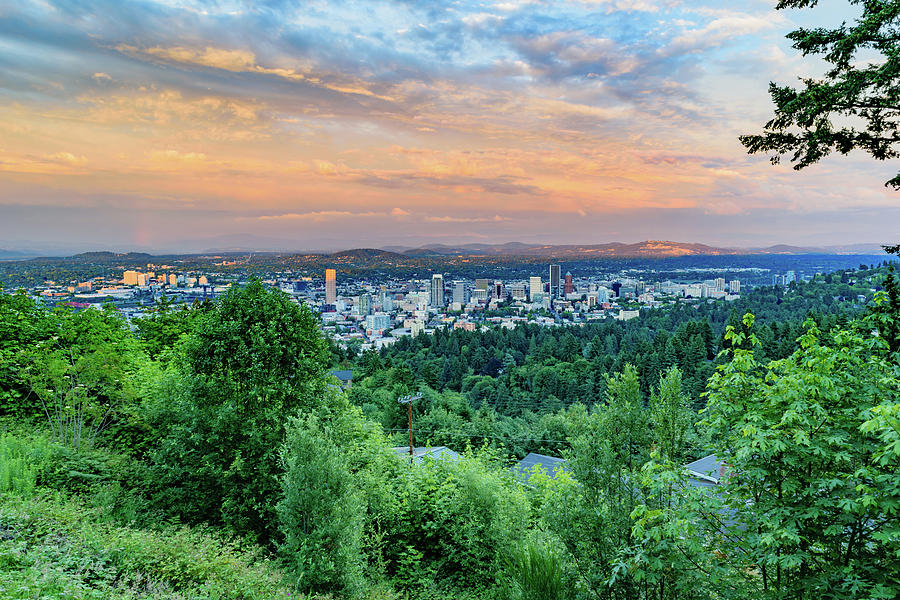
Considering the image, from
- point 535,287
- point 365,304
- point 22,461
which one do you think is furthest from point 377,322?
point 22,461

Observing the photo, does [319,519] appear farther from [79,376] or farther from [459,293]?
[459,293]

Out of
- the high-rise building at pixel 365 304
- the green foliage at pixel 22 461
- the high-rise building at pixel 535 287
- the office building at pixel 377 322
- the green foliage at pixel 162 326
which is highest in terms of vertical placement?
the green foliage at pixel 162 326

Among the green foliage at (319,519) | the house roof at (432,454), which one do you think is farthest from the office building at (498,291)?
the green foliage at (319,519)

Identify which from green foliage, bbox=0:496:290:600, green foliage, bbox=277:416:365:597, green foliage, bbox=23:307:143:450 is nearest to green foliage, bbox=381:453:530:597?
green foliage, bbox=277:416:365:597

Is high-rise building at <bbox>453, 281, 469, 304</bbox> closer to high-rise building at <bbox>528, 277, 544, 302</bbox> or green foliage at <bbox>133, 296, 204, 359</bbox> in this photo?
→ high-rise building at <bbox>528, 277, 544, 302</bbox>

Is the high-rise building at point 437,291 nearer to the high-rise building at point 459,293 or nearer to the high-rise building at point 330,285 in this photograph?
the high-rise building at point 459,293

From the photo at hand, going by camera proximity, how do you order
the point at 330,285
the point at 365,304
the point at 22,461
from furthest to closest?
the point at 365,304 → the point at 330,285 → the point at 22,461
